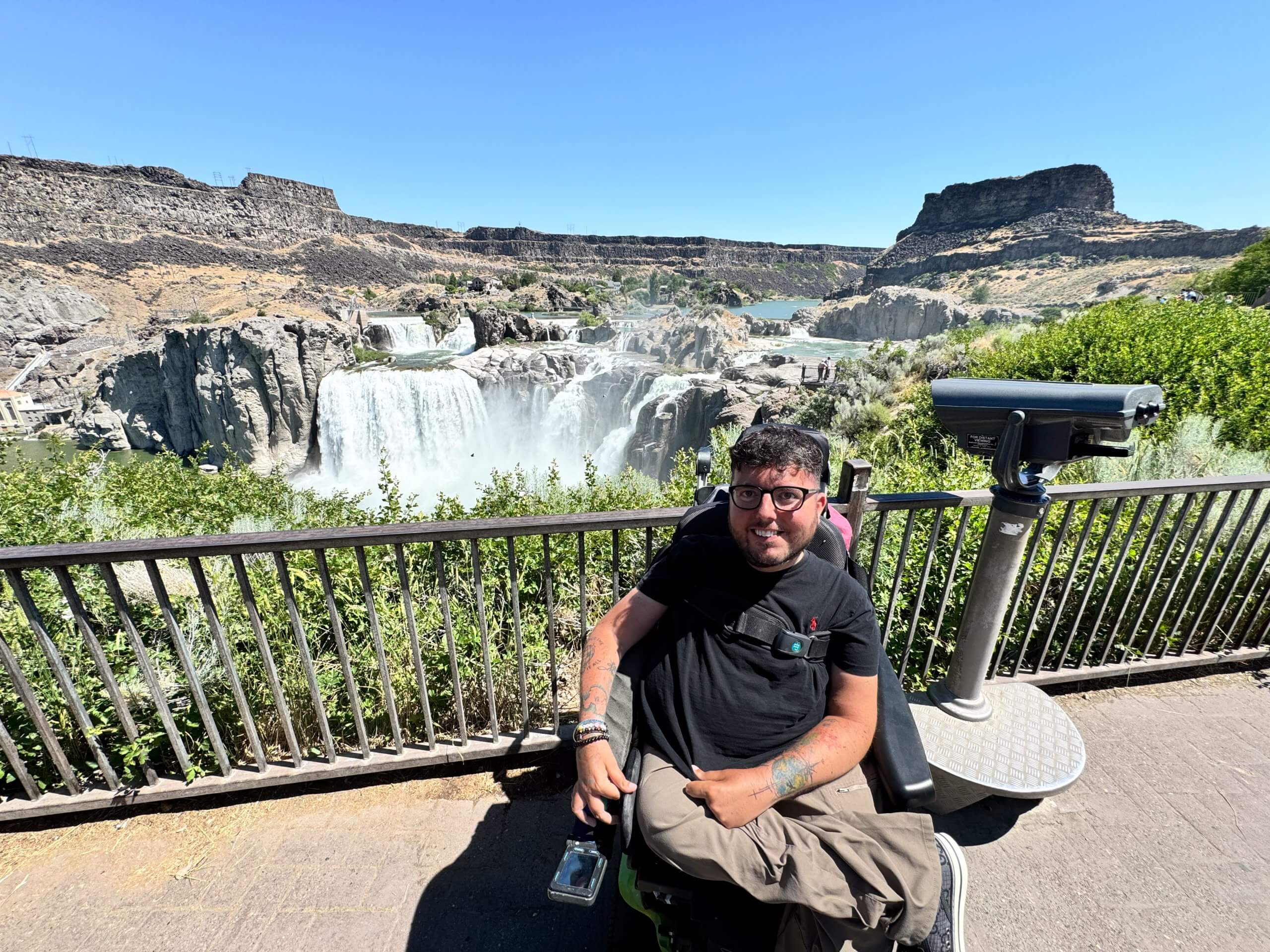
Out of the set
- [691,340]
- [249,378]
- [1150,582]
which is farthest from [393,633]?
[249,378]

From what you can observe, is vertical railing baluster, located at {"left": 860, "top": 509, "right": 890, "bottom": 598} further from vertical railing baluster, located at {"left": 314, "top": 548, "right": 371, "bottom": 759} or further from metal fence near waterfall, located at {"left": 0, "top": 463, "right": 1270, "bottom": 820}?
vertical railing baluster, located at {"left": 314, "top": 548, "right": 371, "bottom": 759}

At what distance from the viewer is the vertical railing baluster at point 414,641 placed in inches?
83.1

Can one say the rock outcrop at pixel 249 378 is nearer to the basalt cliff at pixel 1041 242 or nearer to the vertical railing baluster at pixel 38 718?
the vertical railing baluster at pixel 38 718

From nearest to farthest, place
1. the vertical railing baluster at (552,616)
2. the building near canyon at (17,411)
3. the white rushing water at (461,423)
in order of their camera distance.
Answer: the vertical railing baluster at (552,616)
the white rushing water at (461,423)
the building near canyon at (17,411)

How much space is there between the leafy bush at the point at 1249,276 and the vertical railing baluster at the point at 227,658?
30.9 m

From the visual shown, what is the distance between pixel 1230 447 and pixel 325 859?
6.46 m

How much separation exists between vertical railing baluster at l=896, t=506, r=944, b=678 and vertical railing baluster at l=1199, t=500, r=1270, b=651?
1.48 metres

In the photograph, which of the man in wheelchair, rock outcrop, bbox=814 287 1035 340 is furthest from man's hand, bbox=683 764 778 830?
rock outcrop, bbox=814 287 1035 340

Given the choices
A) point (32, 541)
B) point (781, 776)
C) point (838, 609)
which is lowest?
point (32, 541)

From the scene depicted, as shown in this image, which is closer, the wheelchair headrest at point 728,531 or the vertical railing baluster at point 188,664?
the wheelchair headrest at point 728,531

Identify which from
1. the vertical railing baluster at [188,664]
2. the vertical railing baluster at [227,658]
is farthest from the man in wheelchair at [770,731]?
the vertical railing baluster at [188,664]

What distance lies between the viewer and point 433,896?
2012mm

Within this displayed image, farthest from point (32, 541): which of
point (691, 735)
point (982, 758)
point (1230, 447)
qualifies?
point (1230, 447)

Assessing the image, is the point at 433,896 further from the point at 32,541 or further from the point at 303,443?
the point at 303,443
